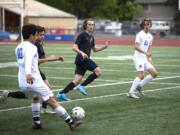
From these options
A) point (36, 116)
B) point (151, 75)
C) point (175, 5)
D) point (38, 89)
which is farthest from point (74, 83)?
point (175, 5)

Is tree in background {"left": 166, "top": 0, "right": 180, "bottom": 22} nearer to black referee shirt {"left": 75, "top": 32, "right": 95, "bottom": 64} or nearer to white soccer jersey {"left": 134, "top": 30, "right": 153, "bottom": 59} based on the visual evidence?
white soccer jersey {"left": 134, "top": 30, "right": 153, "bottom": 59}

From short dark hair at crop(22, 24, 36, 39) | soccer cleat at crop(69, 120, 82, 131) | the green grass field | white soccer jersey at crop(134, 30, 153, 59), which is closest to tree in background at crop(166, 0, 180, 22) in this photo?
the green grass field

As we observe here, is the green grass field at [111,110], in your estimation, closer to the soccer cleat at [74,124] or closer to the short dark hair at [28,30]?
the soccer cleat at [74,124]

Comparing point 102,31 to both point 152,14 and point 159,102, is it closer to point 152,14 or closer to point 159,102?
point 152,14

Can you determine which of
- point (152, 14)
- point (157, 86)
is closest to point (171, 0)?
point (152, 14)

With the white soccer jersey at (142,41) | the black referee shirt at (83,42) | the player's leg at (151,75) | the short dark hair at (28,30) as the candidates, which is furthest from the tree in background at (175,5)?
the short dark hair at (28,30)

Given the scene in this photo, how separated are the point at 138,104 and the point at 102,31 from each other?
6046 cm

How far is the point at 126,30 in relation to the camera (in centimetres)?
6575

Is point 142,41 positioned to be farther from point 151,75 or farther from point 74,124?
point 74,124

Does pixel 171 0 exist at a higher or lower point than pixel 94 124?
higher

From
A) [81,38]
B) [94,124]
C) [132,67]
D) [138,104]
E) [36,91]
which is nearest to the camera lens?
[36,91]

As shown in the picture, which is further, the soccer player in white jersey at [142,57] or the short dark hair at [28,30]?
the soccer player in white jersey at [142,57]

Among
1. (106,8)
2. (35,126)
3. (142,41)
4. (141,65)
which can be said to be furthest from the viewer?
(106,8)

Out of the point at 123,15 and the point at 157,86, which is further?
the point at 123,15
